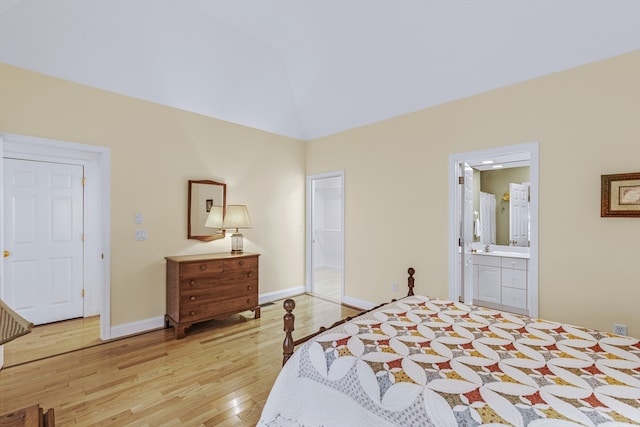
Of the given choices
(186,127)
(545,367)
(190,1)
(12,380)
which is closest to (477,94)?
(545,367)

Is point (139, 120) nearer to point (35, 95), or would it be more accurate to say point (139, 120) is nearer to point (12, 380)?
point (35, 95)

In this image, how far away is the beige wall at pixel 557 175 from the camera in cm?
241

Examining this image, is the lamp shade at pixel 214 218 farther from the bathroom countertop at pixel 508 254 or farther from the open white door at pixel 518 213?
the open white door at pixel 518 213

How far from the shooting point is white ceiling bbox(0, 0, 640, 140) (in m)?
2.49

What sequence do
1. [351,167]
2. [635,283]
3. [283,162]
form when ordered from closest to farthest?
[635,283] < [351,167] < [283,162]

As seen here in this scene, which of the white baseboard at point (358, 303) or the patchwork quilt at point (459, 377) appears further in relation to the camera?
the white baseboard at point (358, 303)

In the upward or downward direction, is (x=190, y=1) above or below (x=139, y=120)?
above

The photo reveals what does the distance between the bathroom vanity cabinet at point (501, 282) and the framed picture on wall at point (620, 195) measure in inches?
63.2

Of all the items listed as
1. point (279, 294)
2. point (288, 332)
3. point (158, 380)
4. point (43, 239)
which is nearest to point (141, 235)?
point (43, 239)

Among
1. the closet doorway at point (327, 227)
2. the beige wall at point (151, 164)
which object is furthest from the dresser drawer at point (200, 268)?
the closet doorway at point (327, 227)

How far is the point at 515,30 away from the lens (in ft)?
8.47

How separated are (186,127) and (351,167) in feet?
7.56

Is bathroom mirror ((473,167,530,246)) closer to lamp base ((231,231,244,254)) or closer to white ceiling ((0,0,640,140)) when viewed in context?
white ceiling ((0,0,640,140))

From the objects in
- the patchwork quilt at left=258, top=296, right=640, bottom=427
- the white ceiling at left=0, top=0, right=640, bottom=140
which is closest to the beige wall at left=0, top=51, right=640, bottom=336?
the white ceiling at left=0, top=0, right=640, bottom=140
